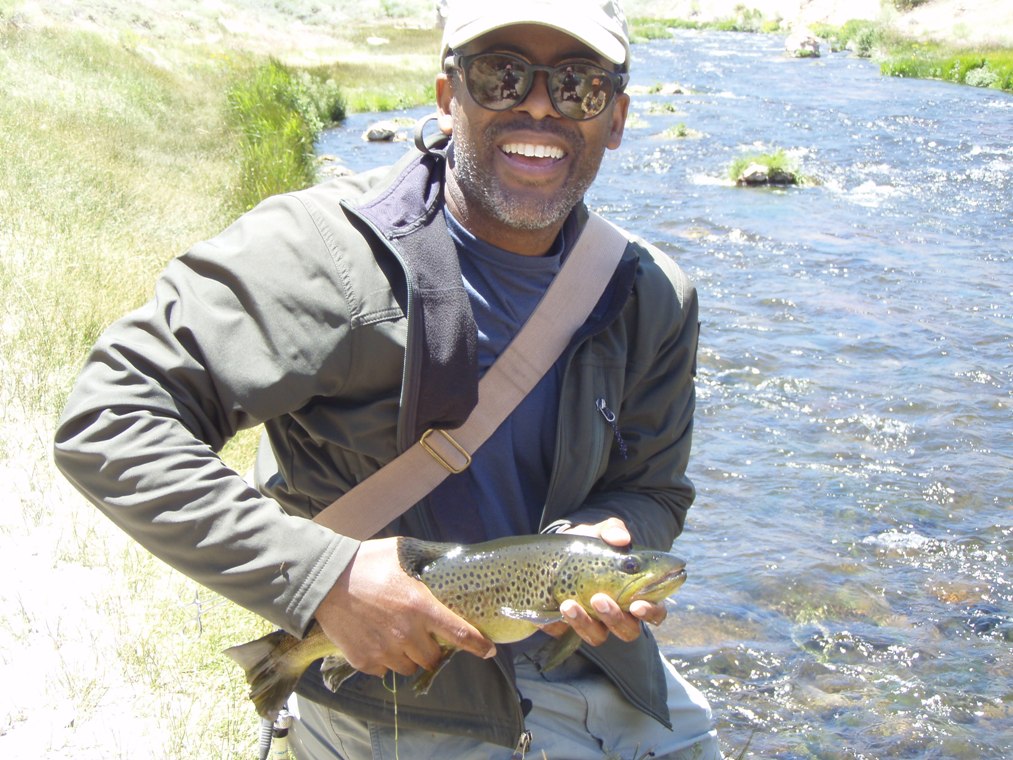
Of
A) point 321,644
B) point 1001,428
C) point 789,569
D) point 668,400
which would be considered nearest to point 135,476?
point 321,644

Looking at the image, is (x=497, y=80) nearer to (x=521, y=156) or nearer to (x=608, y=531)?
(x=521, y=156)

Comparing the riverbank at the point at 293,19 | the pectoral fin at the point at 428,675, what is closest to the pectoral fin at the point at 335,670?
the pectoral fin at the point at 428,675

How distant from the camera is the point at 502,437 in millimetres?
2836

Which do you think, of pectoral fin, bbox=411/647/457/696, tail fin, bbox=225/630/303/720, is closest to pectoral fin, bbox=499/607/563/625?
pectoral fin, bbox=411/647/457/696

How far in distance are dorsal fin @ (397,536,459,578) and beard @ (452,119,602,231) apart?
2.94ft

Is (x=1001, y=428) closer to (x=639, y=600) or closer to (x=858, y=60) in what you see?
(x=639, y=600)

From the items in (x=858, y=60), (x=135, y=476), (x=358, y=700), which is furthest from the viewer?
(x=858, y=60)

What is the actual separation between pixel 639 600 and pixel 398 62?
142 feet

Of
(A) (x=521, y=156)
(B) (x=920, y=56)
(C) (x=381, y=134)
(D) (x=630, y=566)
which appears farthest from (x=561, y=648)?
(B) (x=920, y=56)

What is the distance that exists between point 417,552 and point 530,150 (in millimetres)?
1148

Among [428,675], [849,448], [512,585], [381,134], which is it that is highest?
[512,585]

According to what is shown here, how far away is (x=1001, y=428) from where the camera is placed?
9.12m

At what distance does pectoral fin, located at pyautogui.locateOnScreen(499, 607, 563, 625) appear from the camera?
8.37ft

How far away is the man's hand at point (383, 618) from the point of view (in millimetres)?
2328
